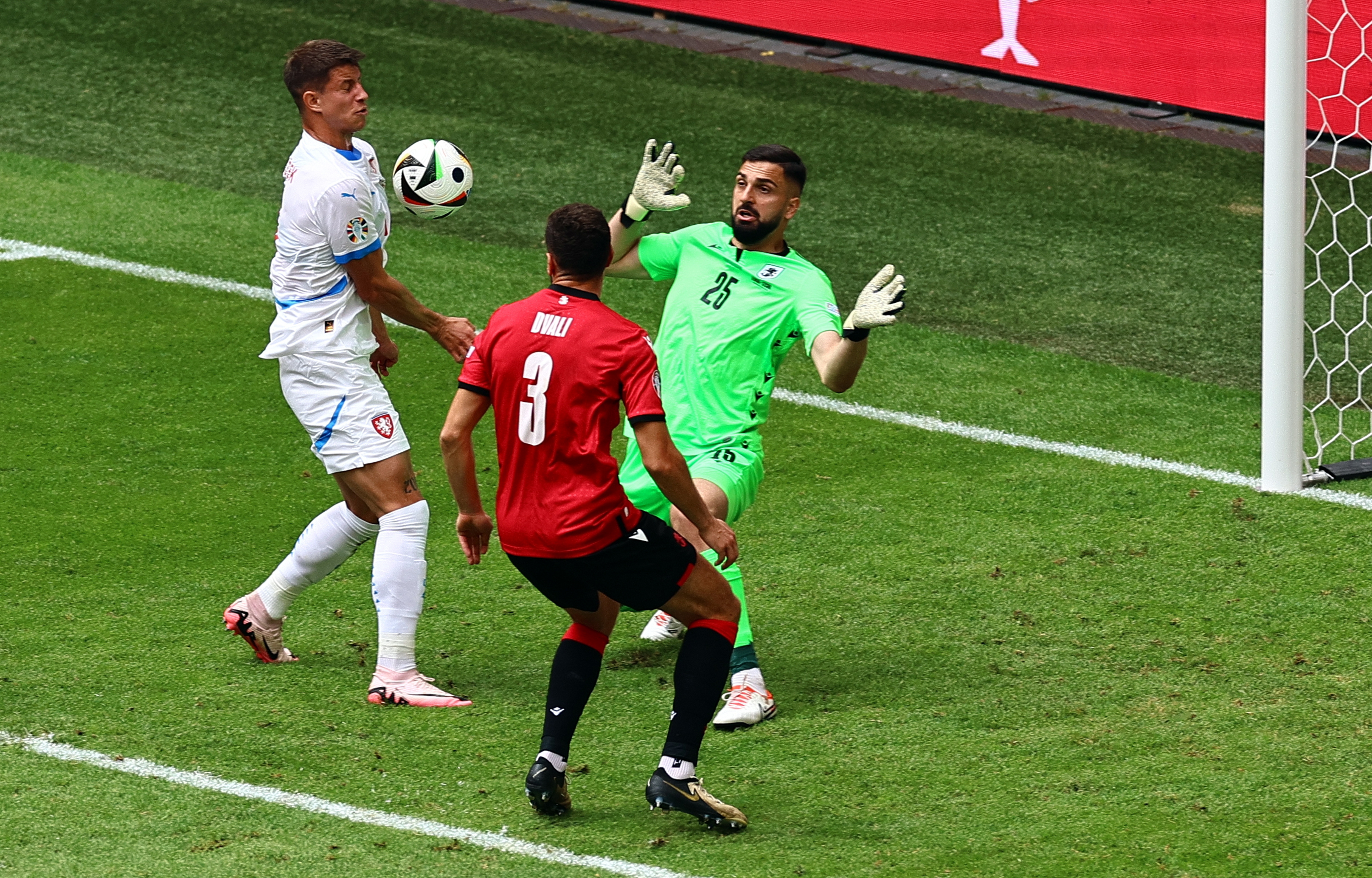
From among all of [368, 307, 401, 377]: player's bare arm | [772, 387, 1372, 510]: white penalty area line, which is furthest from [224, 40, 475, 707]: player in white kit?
[772, 387, 1372, 510]: white penalty area line

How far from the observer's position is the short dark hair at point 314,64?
6430 millimetres

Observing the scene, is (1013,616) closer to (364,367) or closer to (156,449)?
(364,367)

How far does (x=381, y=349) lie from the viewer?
6.94 meters

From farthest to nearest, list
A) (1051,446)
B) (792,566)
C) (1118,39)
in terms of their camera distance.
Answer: (1118,39)
(1051,446)
(792,566)

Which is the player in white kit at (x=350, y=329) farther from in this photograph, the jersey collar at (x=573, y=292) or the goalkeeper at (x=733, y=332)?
the jersey collar at (x=573, y=292)

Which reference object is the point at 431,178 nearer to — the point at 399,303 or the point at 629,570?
the point at 399,303

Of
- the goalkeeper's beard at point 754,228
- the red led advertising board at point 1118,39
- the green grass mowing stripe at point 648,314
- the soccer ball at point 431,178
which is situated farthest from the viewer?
the red led advertising board at point 1118,39

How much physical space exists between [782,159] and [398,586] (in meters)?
2.05

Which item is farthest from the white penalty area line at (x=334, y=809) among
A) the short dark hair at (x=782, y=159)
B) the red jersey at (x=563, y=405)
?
the short dark hair at (x=782, y=159)

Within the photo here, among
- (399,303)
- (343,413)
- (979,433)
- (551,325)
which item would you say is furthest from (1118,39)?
(551,325)

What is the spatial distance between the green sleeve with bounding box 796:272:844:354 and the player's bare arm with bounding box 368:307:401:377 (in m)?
1.50

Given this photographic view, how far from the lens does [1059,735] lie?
6.25 m

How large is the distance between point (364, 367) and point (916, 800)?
2.47 metres

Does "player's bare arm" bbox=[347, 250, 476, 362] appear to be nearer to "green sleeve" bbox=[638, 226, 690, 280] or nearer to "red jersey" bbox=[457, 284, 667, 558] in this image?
"green sleeve" bbox=[638, 226, 690, 280]
